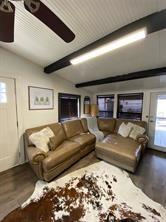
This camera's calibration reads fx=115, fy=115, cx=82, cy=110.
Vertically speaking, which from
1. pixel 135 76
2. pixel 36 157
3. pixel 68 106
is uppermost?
pixel 135 76

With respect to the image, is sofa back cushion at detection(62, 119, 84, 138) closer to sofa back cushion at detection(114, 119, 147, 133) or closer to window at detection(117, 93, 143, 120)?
sofa back cushion at detection(114, 119, 147, 133)

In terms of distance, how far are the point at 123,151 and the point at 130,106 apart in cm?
215

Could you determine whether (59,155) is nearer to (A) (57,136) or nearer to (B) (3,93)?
(A) (57,136)

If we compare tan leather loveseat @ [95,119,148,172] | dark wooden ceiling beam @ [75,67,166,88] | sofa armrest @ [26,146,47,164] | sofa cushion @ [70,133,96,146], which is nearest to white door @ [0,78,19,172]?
sofa armrest @ [26,146,47,164]

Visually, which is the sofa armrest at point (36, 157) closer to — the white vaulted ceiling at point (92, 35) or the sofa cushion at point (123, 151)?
the sofa cushion at point (123, 151)

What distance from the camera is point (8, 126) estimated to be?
2527 mm

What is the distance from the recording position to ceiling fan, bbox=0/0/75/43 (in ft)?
3.05

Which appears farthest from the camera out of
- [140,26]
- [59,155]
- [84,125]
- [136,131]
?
[84,125]

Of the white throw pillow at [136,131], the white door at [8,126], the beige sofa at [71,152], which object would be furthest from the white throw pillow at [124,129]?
the white door at [8,126]

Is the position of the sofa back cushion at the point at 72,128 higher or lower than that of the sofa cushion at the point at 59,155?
higher

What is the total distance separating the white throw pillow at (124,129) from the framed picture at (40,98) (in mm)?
2294

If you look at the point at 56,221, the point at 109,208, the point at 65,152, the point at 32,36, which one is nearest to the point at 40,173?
the point at 65,152

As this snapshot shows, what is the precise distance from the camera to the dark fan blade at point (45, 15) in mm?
912

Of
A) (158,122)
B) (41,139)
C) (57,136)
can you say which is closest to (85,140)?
(57,136)
